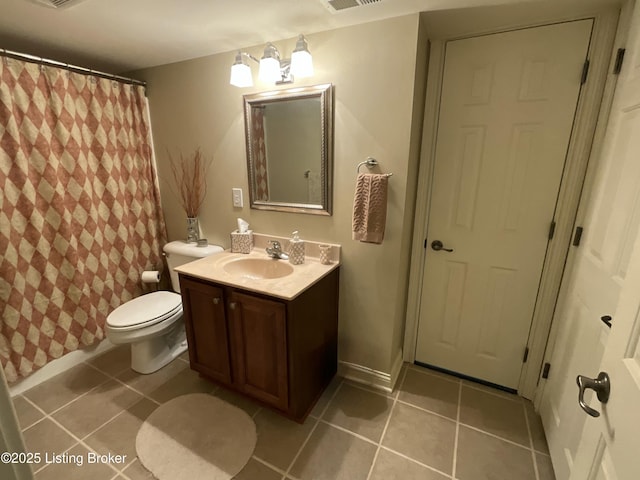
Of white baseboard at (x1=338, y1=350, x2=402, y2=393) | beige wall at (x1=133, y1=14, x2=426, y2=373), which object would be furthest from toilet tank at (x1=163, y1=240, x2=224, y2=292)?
white baseboard at (x1=338, y1=350, x2=402, y2=393)

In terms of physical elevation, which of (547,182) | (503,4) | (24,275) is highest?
(503,4)

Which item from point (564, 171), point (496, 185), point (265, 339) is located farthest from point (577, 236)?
point (265, 339)

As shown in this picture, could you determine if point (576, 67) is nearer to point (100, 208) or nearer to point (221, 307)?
point (221, 307)

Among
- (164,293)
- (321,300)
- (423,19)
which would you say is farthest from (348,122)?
(164,293)

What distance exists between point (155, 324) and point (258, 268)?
2.39 ft

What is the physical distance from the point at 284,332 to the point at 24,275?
158 centimetres

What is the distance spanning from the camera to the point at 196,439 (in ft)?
4.93

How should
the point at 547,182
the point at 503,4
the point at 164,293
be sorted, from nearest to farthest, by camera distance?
the point at 503,4
the point at 547,182
the point at 164,293

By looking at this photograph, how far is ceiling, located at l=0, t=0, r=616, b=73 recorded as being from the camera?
1304mm

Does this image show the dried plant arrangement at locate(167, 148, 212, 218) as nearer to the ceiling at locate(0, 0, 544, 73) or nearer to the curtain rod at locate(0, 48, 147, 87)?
the curtain rod at locate(0, 48, 147, 87)

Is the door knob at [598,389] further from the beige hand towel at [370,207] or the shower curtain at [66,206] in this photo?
the shower curtain at [66,206]

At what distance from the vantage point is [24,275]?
171cm

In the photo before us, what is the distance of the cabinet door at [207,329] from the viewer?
1606 mm

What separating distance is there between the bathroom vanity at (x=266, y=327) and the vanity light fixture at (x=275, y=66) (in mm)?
1019
